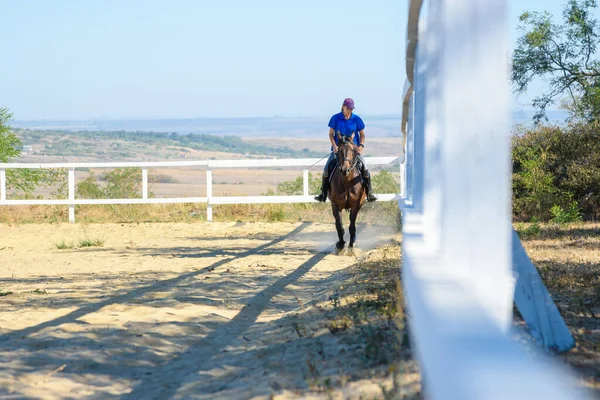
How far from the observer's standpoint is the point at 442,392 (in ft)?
7.11

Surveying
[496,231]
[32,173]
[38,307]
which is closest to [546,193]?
[38,307]

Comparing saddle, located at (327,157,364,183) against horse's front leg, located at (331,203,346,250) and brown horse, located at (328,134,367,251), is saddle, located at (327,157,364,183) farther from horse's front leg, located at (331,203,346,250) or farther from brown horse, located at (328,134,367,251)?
horse's front leg, located at (331,203,346,250)

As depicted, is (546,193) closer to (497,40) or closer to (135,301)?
(135,301)

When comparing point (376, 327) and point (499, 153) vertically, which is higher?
point (499, 153)

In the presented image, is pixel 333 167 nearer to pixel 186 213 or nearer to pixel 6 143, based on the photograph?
pixel 186 213

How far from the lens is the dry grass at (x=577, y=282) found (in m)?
4.95

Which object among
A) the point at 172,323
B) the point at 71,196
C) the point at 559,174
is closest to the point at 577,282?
the point at 172,323

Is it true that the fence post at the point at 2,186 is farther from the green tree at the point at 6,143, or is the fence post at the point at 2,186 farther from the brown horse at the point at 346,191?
the brown horse at the point at 346,191

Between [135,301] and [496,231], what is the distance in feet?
25.4

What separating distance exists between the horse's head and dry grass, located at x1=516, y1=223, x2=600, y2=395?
3237 mm

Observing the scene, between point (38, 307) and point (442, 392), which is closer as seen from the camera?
→ point (442, 392)

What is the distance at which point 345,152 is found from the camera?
1520cm

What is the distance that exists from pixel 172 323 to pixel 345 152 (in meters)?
7.22

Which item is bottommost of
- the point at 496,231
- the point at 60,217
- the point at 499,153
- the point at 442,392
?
the point at 60,217
